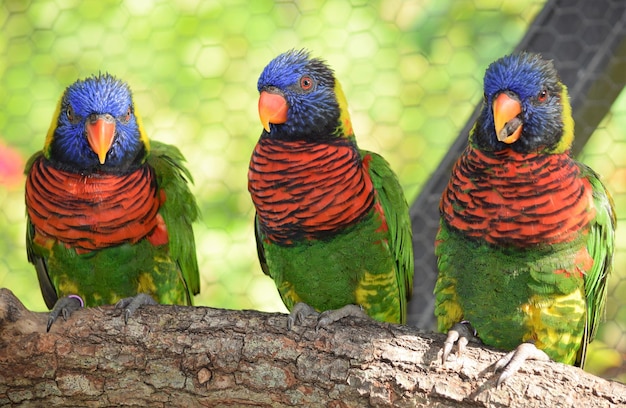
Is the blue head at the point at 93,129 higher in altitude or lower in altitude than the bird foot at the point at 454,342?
higher

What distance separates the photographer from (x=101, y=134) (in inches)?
100

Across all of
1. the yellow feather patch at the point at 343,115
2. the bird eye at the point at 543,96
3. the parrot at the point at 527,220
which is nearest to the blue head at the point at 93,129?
the yellow feather patch at the point at 343,115

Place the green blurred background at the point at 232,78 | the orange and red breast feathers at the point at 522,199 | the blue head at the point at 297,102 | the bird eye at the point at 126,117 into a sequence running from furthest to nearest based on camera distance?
the green blurred background at the point at 232,78, the bird eye at the point at 126,117, the blue head at the point at 297,102, the orange and red breast feathers at the point at 522,199

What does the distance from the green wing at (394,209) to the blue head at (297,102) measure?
7.0 inches

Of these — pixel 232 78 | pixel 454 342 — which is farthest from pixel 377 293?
pixel 232 78

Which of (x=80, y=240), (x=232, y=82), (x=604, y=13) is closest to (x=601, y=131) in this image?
(x=604, y=13)

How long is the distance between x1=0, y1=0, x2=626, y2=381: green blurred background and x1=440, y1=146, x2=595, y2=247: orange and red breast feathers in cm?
163

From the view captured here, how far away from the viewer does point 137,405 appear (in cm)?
219

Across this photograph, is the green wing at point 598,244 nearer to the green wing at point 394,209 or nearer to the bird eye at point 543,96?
the bird eye at point 543,96

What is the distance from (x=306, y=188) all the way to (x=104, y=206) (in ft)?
2.28

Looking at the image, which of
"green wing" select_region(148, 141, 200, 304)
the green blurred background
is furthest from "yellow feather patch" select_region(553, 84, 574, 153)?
the green blurred background

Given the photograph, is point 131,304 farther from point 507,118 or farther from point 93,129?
point 507,118

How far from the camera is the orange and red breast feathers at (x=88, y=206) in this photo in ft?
8.45

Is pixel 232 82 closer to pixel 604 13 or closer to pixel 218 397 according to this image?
pixel 604 13
